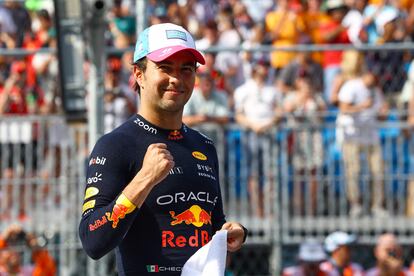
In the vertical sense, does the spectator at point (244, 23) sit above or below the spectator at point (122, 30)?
above

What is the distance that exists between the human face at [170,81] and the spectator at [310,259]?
5939mm

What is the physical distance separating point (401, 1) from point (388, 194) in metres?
3.57

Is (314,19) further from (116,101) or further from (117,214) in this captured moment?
(117,214)

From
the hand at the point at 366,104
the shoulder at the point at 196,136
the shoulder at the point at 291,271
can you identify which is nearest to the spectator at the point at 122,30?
the hand at the point at 366,104

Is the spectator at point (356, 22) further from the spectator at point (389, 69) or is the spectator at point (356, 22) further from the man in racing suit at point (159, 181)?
the man in racing suit at point (159, 181)

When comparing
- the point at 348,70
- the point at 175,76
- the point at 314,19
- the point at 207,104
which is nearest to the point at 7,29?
the point at 207,104

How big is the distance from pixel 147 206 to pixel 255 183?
6.45 metres

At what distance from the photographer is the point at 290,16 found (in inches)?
517

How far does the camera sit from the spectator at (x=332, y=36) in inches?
465

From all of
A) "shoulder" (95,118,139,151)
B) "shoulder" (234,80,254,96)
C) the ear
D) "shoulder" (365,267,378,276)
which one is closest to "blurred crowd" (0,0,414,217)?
"shoulder" (234,80,254,96)

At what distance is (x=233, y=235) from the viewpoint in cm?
441

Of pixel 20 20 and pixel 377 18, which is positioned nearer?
pixel 20 20

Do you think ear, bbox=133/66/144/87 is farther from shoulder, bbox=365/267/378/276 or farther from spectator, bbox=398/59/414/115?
spectator, bbox=398/59/414/115

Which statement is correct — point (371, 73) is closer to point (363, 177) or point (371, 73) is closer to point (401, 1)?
point (363, 177)
